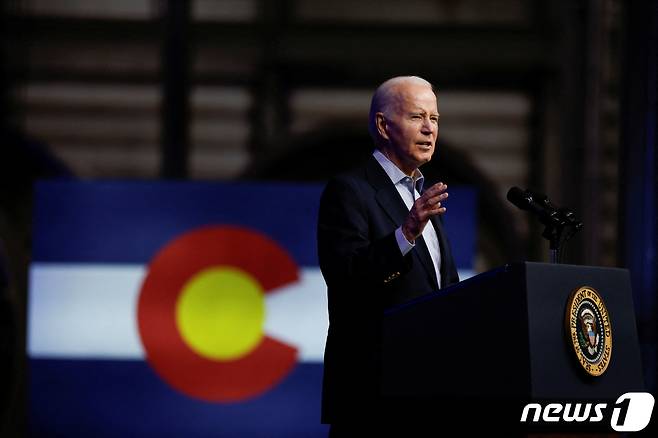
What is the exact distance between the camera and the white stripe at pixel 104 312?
206 inches

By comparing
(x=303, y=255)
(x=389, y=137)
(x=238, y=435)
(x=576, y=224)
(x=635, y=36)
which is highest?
(x=635, y=36)

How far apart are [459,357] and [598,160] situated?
14.9 feet

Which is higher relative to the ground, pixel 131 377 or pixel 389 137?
pixel 389 137

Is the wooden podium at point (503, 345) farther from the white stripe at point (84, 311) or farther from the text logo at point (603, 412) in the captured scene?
the white stripe at point (84, 311)

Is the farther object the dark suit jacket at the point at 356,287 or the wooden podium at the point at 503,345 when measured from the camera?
the dark suit jacket at the point at 356,287

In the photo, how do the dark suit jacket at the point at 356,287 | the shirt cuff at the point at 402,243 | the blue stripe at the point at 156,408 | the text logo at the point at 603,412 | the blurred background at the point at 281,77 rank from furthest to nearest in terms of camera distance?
the blurred background at the point at 281,77 < the blue stripe at the point at 156,408 < the dark suit jacket at the point at 356,287 < the shirt cuff at the point at 402,243 < the text logo at the point at 603,412

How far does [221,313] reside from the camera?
532cm

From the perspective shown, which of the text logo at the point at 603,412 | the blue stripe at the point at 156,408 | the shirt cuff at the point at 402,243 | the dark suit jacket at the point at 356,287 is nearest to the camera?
the text logo at the point at 603,412

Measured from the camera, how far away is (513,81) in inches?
323

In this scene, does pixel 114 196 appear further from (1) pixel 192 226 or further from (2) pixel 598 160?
(2) pixel 598 160

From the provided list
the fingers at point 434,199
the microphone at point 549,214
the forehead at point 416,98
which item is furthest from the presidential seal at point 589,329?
the forehead at point 416,98

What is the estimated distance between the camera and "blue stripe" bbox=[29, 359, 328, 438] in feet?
17.1

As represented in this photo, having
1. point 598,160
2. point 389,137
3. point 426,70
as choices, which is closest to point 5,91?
point 426,70

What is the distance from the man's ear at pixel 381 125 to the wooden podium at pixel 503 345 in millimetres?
396
